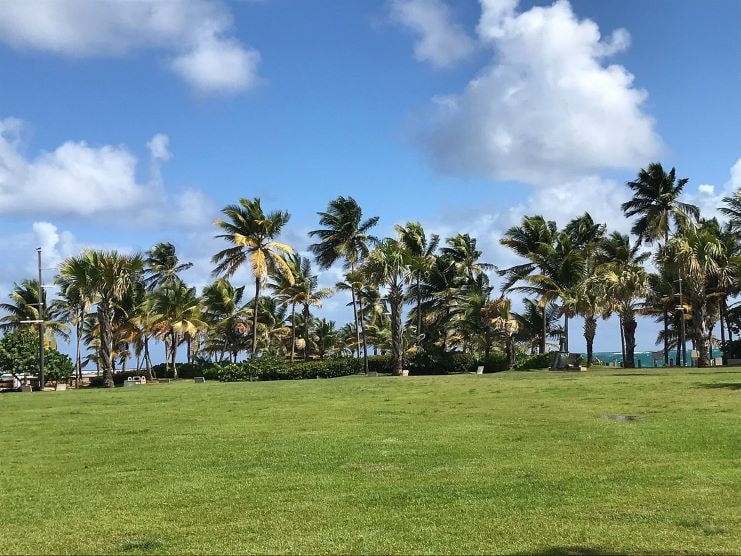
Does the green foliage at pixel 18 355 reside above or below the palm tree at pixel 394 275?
below

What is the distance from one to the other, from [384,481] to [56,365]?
37.7 metres

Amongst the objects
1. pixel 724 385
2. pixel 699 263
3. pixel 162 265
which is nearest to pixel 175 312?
pixel 162 265

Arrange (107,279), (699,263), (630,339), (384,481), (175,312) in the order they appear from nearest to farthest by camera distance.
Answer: (384,481), (699,263), (107,279), (630,339), (175,312)

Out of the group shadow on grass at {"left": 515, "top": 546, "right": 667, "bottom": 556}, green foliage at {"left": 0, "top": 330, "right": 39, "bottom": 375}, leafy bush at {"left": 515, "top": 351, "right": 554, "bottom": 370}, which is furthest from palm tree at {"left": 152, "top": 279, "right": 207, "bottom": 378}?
shadow on grass at {"left": 515, "top": 546, "right": 667, "bottom": 556}

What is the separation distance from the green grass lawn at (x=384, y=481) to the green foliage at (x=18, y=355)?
85.6 ft

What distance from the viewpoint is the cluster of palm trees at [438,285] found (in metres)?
37.9

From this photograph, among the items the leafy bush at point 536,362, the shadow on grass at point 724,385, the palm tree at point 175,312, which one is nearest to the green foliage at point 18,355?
the palm tree at point 175,312

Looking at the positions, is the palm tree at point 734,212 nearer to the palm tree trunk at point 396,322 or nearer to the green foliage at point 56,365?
the palm tree trunk at point 396,322

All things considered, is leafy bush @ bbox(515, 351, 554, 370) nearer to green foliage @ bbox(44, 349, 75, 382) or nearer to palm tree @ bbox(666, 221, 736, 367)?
palm tree @ bbox(666, 221, 736, 367)

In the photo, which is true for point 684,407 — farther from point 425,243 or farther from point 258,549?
point 425,243

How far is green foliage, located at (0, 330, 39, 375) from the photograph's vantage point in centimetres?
3953

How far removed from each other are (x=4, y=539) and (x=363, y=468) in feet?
14.0

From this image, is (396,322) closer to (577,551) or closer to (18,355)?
(18,355)

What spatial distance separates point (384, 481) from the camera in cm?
846
